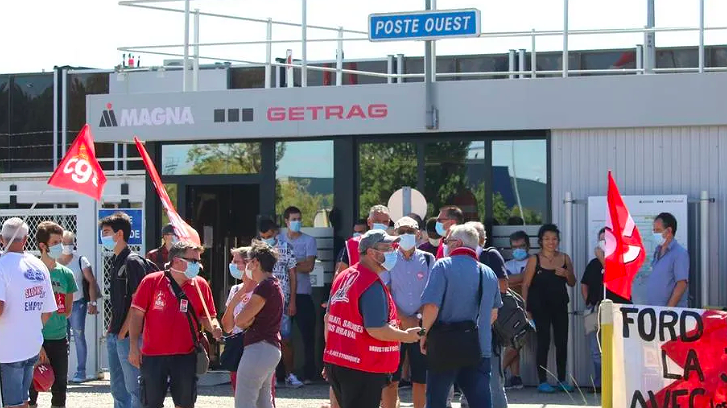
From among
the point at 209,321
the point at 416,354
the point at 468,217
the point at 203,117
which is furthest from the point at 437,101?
the point at 209,321

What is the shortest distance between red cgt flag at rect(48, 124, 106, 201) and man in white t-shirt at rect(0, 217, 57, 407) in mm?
2262

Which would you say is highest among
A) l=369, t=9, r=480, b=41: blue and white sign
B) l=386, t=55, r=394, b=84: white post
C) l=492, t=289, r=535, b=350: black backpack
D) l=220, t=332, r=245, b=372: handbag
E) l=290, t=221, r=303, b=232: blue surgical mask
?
l=386, t=55, r=394, b=84: white post

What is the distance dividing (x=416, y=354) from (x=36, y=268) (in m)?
3.39

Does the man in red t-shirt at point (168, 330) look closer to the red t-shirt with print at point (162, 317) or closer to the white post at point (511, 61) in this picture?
the red t-shirt with print at point (162, 317)

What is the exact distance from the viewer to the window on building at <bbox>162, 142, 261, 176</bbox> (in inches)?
595

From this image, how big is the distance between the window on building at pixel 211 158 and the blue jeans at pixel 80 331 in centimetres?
198

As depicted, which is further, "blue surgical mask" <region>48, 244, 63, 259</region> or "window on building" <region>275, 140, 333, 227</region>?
"window on building" <region>275, 140, 333, 227</region>

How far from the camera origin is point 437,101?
14.0m

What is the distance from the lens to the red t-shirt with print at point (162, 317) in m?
9.43

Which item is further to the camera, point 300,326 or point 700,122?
point 300,326

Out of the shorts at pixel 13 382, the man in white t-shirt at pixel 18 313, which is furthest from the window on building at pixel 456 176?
the shorts at pixel 13 382

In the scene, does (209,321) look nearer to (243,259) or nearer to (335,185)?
(243,259)

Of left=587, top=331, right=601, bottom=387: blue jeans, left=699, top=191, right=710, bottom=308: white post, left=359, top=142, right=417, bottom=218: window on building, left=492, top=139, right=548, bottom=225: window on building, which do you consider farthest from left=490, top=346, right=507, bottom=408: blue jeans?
left=359, top=142, right=417, bottom=218: window on building

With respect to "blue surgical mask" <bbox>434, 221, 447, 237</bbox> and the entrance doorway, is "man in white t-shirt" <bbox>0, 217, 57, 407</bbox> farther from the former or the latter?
the entrance doorway
